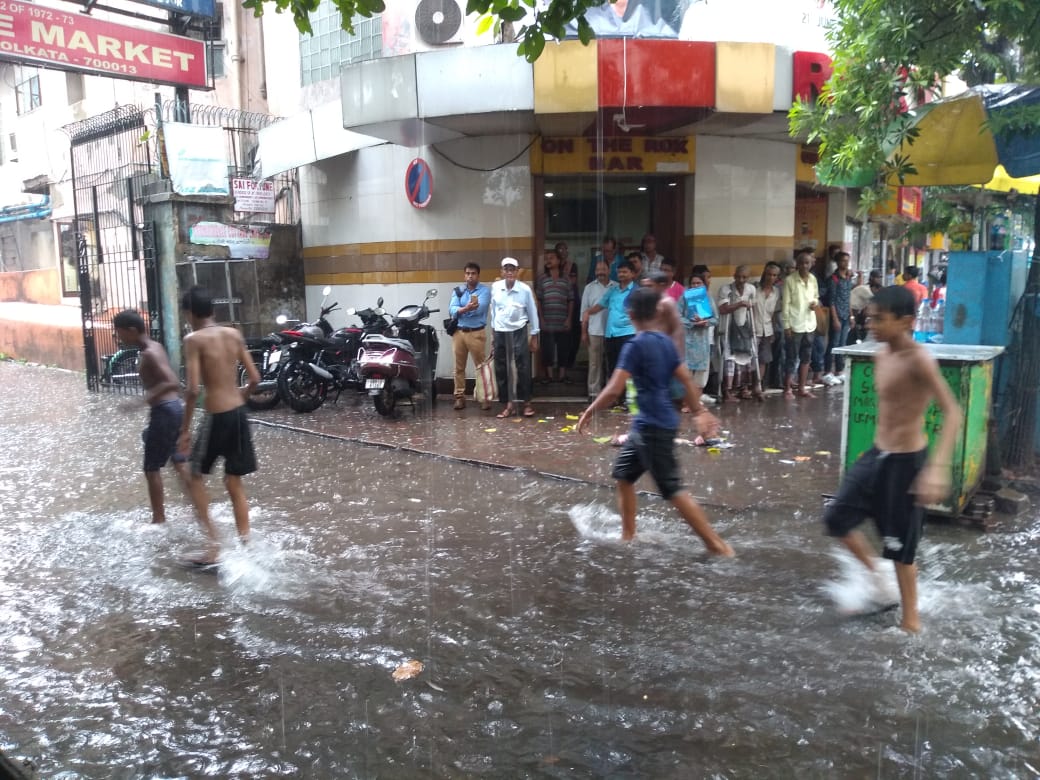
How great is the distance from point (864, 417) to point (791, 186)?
6.72 meters

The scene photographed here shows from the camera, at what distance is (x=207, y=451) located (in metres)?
5.30

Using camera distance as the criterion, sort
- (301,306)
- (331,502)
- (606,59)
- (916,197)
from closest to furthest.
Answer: (331,502)
(606,59)
(301,306)
(916,197)

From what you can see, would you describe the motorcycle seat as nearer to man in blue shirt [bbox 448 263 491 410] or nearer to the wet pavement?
→ man in blue shirt [bbox 448 263 491 410]

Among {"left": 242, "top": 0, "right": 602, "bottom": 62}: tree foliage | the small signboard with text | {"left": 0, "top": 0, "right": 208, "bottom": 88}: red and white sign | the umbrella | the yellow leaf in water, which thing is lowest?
the yellow leaf in water

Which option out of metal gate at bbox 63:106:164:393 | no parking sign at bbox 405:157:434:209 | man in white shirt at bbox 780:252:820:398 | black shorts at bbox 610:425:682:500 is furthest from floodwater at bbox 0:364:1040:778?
metal gate at bbox 63:106:164:393

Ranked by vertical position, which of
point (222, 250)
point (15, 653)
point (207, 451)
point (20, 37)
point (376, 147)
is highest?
point (20, 37)

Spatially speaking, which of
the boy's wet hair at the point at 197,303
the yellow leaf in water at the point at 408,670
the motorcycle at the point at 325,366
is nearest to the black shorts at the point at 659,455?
the yellow leaf in water at the point at 408,670

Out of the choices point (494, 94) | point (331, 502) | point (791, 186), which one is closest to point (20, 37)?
point (494, 94)

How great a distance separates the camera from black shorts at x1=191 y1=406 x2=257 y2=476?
526 centimetres

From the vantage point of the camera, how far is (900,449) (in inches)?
155

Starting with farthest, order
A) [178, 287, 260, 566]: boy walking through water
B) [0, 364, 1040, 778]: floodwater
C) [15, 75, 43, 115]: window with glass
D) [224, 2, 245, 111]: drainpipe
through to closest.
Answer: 1. [15, 75, 43, 115]: window with glass
2. [224, 2, 245, 111]: drainpipe
3. [178, 287, 260, 566]: boy walking through water
4. [0, 364, 1040, 778]: floodwater

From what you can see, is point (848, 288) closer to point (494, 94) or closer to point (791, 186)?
point (791, 186)

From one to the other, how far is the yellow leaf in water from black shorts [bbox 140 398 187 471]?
273 cm


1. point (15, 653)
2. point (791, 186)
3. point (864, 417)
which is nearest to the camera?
point (15, 653)
